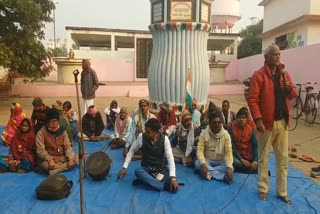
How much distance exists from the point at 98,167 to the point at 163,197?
38.3 inches

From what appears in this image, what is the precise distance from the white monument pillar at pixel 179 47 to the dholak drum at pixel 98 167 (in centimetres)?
372

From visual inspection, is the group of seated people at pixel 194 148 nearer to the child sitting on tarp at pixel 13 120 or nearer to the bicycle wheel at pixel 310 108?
the child sitting on tarp at pixel 13 120

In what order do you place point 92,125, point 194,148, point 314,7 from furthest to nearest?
point 314,7 → point 92,125 → point 194,148

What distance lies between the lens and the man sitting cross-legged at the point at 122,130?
5873 mm

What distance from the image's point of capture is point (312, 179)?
4.47 meters

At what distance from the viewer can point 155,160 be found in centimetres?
413

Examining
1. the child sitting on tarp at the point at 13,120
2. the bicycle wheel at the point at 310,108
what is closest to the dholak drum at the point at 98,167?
the child sitting on tarp at the point at 13,120

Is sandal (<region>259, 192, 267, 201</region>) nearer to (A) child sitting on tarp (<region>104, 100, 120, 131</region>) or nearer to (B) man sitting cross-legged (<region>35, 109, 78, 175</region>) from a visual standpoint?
(B) man sitting cross-legged (<region>35, 109, 78, 175</region>)

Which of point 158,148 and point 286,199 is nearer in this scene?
point 286,199

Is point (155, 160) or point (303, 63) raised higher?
point (303, 63)

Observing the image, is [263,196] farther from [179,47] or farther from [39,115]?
[179,47]

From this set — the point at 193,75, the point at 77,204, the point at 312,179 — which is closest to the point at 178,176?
the point at 77,204

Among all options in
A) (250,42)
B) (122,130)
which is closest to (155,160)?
(122,130)

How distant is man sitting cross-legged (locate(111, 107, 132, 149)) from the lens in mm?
5873
